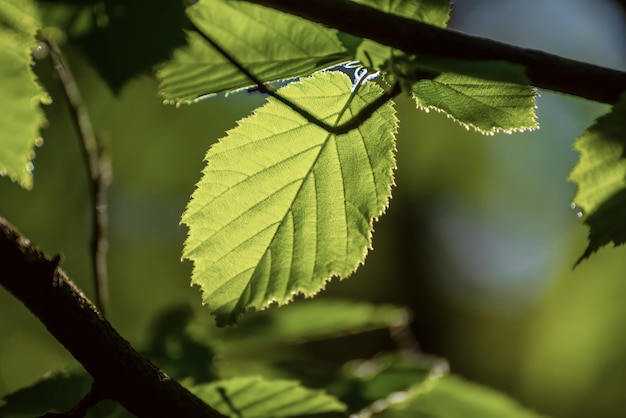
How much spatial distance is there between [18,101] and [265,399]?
66 cm

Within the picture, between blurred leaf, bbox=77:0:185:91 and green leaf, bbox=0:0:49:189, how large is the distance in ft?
0.39

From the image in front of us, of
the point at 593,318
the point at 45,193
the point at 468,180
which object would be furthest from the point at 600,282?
the point at 45,193

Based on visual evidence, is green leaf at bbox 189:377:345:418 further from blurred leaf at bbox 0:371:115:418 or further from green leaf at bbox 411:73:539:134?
green leaf at bbox 411:73:539:134

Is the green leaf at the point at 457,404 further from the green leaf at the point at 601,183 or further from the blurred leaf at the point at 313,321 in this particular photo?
the green leaf at the point at 601,183

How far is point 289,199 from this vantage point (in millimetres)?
1336

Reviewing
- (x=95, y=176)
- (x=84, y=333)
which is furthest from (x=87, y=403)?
(x=95, y=176)

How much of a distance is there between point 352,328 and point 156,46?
4.46ft

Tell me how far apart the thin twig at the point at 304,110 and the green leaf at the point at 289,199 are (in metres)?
0.01

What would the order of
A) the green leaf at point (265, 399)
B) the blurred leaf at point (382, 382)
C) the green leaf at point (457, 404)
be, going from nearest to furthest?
the green leaf at point (265, 399), the blurred leaf at point (382, 382), the green leaf at point (457, 404)

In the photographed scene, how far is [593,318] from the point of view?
20.1 feet

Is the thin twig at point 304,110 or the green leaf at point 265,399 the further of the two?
the green leaf at point 265,399

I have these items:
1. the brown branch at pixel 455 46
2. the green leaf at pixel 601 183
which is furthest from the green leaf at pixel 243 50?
the green leaf at pixel 601 183

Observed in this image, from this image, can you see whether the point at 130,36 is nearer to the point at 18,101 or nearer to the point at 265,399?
the point at 18,101

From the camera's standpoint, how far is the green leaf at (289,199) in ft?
4.03
